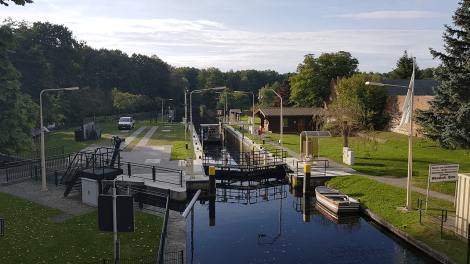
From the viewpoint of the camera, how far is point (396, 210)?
64.7ft

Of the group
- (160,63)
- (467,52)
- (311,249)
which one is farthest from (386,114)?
(160,63)

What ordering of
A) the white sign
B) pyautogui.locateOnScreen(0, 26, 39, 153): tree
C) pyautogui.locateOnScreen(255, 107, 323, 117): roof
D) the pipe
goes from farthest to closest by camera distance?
pyautogui.locateOnScreen(255, 107, 323, 117): roof → pyautogui.locateOnScreen(0, 26, 39, 153): tree → the pipe → the white sign

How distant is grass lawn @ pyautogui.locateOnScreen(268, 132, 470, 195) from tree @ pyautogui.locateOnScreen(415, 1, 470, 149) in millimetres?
3457

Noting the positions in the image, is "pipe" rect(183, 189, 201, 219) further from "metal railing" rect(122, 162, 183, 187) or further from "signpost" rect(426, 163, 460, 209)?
"signpost" rect(426, 163, 460, 209)

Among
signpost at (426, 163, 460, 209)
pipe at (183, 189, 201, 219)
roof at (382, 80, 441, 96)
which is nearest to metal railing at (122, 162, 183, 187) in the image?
pipe at (183, 189, 201, 219)

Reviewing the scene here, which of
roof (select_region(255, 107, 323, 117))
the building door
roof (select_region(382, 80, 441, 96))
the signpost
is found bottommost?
the signpost

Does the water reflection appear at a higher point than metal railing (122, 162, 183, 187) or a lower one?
lower

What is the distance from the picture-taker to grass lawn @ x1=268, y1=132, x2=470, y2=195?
2645 centimetres

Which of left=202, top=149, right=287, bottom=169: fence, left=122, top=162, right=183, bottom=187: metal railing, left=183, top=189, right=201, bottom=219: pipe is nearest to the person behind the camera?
left=183, top=189, right=201, bottom=219: pipe

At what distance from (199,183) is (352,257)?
506 inches

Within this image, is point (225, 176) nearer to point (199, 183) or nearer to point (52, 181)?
point (199, 183)

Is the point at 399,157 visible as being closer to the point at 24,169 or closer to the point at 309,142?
the point at 309,142

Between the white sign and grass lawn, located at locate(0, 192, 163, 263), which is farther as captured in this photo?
the white sign

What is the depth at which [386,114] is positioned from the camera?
50125mm
